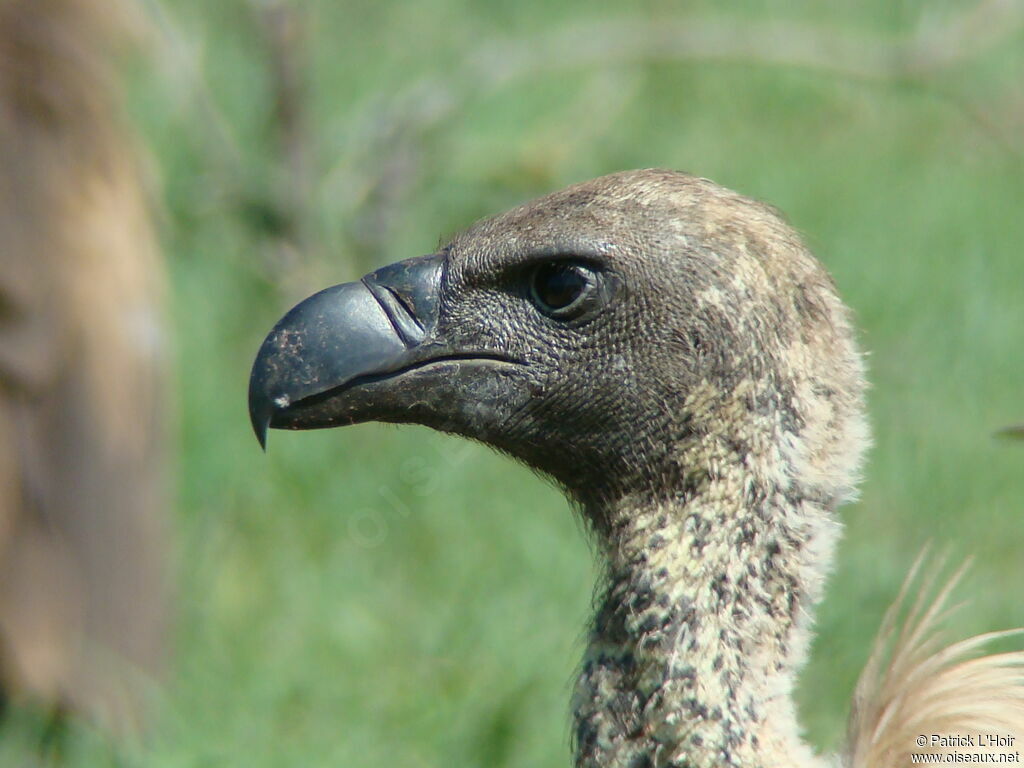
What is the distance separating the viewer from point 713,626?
2.43 m

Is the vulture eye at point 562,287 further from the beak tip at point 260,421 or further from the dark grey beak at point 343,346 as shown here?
the beak tip at point 260,421

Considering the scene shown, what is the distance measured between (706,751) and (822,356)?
0.63 metres

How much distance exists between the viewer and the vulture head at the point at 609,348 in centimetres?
248

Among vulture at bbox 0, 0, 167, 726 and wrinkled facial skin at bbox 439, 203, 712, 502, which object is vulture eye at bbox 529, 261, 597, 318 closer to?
wrinkled facial skin at bbox 439, 203, 712, 502

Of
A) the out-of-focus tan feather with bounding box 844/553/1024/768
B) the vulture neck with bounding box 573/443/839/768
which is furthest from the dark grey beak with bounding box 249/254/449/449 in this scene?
the out-of-focus tan feather with bounding box 844/553/1024/768

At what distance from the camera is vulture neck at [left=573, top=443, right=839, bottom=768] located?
7.89ft

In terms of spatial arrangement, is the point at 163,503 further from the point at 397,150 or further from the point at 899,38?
the point at 899,38

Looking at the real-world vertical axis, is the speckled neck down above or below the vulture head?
below

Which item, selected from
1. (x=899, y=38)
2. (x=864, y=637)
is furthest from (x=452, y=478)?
(x=899, y=38)

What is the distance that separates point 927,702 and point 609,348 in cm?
74

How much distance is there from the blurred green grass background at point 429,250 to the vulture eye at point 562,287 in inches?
22.9

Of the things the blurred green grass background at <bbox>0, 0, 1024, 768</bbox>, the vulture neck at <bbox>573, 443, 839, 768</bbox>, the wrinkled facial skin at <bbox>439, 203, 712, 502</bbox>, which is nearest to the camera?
the vulture neck at <bbox>573, 443, 839, 768</bbox>

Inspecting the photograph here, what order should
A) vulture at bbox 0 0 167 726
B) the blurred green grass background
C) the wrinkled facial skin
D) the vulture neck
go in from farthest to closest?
the blurred green grass background < vulture at bbox 0 0 167 726 < the wrinkled facial skin < the vulture neck

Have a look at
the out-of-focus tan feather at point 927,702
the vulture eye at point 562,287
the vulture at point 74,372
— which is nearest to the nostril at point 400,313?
the vulture eye at point 562,287
